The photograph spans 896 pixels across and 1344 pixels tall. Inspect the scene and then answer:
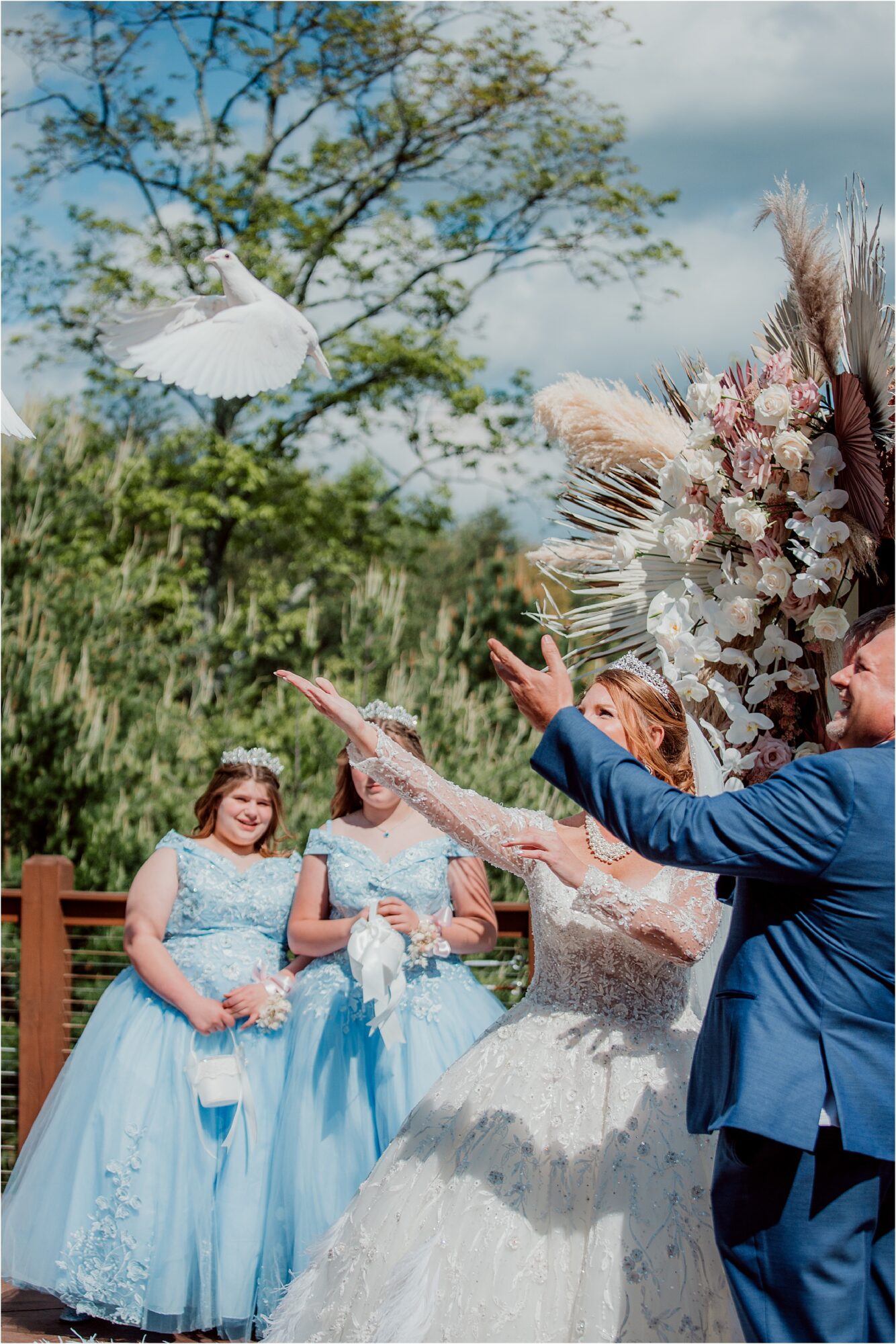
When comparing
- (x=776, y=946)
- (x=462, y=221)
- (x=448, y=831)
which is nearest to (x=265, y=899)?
(x=448, y=831)

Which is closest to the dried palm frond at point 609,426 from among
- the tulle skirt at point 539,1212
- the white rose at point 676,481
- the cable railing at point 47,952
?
the white rose at point 676,481

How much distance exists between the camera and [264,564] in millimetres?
14086

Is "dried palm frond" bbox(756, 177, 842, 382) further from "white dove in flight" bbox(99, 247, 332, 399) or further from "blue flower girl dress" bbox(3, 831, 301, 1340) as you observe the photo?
"blue flower girl dress" bbox(3, 831, 301, 1340)

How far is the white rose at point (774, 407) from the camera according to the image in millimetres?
1996

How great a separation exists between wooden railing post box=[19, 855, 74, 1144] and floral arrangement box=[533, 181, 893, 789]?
9.15 ft

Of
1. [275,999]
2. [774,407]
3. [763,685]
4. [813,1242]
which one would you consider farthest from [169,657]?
[813,1242]

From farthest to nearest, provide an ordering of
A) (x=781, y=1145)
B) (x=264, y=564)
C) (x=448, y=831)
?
(x=264, y=564) → (x=448, y=831) → (x=781, y=1145)

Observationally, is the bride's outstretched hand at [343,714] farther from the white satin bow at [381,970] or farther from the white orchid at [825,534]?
the white satin bow at [381,970]

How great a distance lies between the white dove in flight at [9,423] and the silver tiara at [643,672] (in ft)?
4.04

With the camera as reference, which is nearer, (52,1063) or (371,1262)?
(371,1262)

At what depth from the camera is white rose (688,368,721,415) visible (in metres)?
2.12

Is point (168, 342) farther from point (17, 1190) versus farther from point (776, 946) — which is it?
point (17, 1190)

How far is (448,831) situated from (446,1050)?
1.26m

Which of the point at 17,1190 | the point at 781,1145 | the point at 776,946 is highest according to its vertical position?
the point at 776,946
